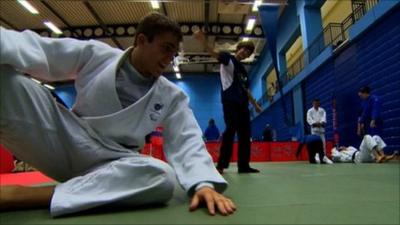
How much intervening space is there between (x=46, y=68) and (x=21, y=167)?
4654mm

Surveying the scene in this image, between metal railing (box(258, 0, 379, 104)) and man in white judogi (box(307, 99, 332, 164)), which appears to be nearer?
man in white judogi (box(307, 99, 332, 164))

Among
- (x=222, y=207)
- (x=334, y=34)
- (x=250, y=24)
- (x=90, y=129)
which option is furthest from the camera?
(x=250, y=24)

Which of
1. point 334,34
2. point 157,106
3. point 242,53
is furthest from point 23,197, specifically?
point 334,34

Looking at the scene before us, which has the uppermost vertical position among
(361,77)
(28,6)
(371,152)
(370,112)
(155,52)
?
(28,6)

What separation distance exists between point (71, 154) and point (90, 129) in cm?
14

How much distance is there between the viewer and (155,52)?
1561 millimetres

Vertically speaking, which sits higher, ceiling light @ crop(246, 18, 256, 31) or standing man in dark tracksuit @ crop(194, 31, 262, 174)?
ceiling light @ crop(246, 18, 256, 31)

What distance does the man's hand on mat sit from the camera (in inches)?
50.3

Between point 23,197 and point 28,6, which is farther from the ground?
point 28,6

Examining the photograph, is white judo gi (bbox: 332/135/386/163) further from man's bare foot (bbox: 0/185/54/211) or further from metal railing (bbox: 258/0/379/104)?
man's bare foot (bbox: 0/185/54/211)

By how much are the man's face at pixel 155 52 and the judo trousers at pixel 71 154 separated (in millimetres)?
370

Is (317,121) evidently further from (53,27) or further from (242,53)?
(53,27)

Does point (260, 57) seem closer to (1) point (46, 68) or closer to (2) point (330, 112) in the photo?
(2) point (330, 112)

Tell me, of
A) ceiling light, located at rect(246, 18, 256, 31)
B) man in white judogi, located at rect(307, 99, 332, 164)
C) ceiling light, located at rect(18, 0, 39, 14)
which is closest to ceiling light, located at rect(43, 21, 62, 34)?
ceiling light, located at rect(18, 0, 39, 14)
